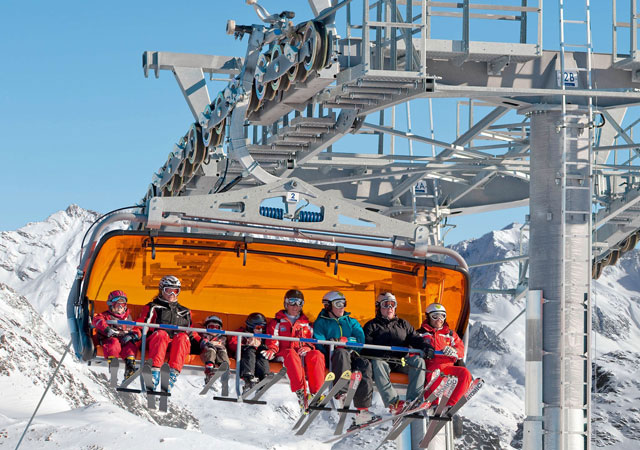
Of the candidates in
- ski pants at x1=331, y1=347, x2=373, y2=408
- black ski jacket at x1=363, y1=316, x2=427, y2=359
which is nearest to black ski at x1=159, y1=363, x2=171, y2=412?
ski pants at x1=331, y1=347, x2=373, y2=408

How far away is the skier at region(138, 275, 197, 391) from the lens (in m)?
12.5

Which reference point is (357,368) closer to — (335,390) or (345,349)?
(345,349)

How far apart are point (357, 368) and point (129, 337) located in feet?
8.07

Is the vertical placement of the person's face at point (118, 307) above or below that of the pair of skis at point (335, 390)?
above

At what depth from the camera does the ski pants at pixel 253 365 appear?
41.8ft

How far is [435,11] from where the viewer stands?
16.1 meters

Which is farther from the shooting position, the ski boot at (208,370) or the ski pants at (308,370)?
the ski boot at (208,370)

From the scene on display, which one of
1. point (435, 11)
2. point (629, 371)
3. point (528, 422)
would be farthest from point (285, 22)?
point (629, 371)

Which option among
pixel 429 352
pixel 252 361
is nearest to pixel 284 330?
pixel 252 361

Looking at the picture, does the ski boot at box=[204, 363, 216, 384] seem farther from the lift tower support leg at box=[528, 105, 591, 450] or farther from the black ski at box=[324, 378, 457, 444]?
the lift tower support leg at box=[528, 105, 591, 450]

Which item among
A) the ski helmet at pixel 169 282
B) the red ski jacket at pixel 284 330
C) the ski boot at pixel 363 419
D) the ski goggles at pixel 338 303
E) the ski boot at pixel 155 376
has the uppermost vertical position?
the ski helmet at pixel 169 282

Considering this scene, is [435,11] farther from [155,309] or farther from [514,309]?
[514,309]

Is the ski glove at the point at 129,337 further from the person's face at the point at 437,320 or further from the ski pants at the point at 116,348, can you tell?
the person's face at the point at 437,320

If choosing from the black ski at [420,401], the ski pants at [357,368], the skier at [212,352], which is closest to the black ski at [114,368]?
the skier at [212,352]
